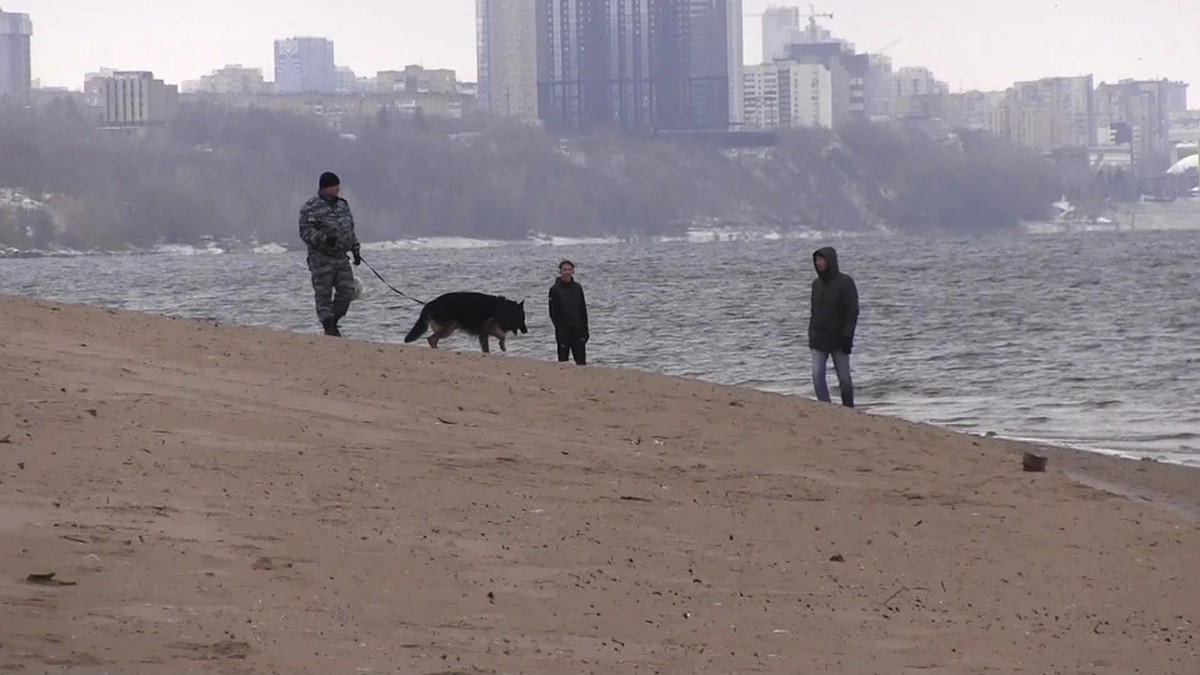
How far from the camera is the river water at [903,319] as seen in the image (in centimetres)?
2316

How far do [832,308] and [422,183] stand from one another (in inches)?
6293

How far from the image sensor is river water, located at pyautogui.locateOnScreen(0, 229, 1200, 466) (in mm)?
23156

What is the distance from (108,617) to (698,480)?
4.36m

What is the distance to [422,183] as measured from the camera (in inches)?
6821

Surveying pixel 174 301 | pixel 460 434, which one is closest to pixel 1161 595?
pixel 460 434

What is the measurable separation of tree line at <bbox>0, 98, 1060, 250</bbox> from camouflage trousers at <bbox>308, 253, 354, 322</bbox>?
140056mm

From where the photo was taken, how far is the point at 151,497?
26.7 ft

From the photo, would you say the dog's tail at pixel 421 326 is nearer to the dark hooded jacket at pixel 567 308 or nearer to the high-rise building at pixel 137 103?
the dark hooded jacket at pixel 567 308

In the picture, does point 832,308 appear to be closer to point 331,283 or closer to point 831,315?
point 831,315

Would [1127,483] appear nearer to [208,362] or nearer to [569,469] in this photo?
[569,469]

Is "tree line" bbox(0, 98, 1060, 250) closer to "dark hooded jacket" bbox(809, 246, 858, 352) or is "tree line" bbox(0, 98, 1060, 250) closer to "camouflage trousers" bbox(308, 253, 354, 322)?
"camouflage trousers" bbox(308, 253, 354, 322)

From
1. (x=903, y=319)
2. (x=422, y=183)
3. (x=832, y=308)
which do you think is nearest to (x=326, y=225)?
(x=832, y=308)

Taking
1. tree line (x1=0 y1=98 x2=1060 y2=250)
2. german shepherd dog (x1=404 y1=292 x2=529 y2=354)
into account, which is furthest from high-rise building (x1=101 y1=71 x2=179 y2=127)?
german shepherd dog (x1=404 y1=292 x2=529 y2=354)

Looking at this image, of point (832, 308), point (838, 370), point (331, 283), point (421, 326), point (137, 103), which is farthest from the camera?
point (137, 103)
